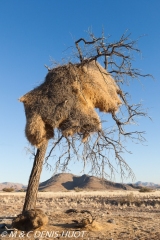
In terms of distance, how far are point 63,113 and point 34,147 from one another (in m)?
1.53

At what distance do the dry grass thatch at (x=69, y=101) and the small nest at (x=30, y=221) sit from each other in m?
2.17

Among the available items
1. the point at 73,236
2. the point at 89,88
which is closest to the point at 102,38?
the point at 89,88

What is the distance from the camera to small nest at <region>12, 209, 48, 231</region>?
8.69 m

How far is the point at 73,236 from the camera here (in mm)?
8414

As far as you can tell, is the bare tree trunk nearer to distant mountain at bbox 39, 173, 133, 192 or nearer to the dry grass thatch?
the dry grass thatch

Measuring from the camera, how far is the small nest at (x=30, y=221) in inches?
342

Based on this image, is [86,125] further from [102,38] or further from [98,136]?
[102,38]

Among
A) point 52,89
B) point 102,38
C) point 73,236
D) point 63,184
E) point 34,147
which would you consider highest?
point 63,184

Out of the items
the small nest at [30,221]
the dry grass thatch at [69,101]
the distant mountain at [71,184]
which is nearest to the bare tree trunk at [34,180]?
the dry grass thatch at [69,101]

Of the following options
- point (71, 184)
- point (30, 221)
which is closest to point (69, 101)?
point (30, 221)

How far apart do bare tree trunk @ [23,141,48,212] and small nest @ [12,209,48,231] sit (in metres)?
1.13

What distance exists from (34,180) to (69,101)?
9.50 feet

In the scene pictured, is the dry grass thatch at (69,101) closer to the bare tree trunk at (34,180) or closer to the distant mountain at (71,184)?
the bare tree trunk at (34,180)

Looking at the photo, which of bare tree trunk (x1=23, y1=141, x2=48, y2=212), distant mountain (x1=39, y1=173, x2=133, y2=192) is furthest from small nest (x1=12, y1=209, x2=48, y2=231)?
distant mountain (x1=39, y1=173, x2=133, y2=192)
